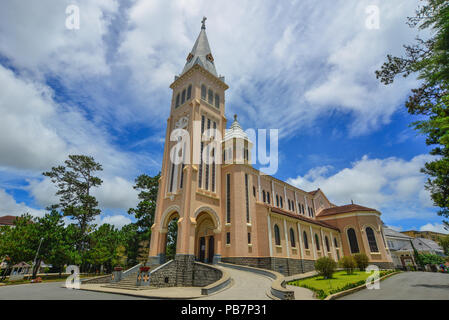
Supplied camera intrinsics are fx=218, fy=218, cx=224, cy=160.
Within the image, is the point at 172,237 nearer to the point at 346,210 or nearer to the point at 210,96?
the point at 210,96

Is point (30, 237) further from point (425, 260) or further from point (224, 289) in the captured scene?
point (425, 260)

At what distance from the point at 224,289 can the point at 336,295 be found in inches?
240

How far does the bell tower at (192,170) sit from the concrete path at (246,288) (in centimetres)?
529

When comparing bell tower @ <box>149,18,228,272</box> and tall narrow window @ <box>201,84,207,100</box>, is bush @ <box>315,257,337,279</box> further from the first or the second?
tall narrow window @ <box>201,84,207,100</box>

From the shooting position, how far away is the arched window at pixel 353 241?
31580 mm

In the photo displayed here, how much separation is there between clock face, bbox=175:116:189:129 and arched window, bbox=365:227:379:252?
96.9ft

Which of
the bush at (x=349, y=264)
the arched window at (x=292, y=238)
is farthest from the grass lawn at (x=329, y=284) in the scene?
the arched window at (x=292, y=238)

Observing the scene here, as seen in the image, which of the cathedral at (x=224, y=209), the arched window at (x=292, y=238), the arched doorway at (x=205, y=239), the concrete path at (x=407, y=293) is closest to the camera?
the concrete path at (x=407, y=293)

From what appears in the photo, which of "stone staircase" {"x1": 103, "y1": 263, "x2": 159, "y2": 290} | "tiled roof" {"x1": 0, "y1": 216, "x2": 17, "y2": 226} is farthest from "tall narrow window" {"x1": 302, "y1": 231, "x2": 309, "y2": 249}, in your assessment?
"tiled roof" {"x1": 0, "y1": 216, "x2": 17, "y2": 226}

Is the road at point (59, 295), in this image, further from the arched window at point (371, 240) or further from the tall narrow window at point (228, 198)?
the arched window at point (371, 240)

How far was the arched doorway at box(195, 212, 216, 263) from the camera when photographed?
2406 cm

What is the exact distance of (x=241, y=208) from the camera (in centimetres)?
2284

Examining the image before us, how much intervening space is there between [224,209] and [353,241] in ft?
71.4
